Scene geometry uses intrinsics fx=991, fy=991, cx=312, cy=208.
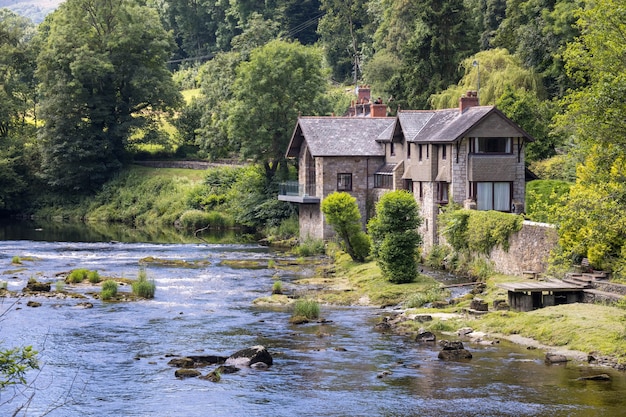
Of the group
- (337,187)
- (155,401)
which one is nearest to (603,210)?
(155,401)

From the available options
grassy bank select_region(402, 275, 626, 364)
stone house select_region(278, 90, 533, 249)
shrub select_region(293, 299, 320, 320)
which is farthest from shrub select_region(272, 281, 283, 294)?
stone house select_region(278, 90, 533, 249)

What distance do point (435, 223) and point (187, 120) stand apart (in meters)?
57.8

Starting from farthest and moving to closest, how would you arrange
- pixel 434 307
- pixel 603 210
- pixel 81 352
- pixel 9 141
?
pixel 9 141 → pixel 434 307 → pixel 81 352 → pixel 603 210

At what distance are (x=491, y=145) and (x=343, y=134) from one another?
1677cm

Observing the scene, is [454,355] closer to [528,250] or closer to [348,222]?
[528,250]

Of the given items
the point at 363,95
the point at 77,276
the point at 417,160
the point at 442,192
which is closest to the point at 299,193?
the point at 417,160

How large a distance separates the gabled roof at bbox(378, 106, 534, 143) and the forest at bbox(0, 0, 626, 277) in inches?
211

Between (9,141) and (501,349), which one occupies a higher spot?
(9,141)

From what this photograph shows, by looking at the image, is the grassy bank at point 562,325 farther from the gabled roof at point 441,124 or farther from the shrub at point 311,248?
the shrub at point 311,248

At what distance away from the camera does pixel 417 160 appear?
6316 cm

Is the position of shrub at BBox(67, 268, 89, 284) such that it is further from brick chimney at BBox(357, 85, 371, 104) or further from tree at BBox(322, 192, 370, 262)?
brick chimney at BBox(357, 85, 371, 104)

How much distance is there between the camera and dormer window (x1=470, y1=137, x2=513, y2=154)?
5712 cm

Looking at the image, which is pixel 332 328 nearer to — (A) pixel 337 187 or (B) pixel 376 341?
(B) pixel 376 341

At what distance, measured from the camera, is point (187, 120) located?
4390 inches
